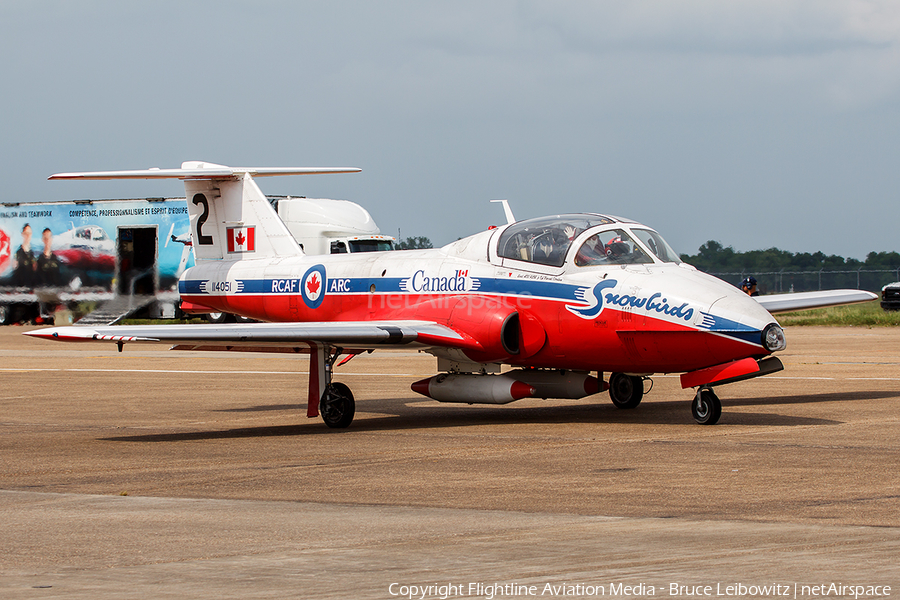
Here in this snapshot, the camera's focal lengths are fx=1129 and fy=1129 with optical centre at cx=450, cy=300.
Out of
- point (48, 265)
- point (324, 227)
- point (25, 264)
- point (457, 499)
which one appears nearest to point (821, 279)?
point (324, 227)

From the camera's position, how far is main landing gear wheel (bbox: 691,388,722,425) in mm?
14008

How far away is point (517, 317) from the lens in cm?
1501

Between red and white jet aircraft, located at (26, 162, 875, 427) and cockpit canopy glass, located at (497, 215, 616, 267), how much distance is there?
0.06 feet

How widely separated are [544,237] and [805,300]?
571 cm

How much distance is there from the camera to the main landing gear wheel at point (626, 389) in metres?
16.8

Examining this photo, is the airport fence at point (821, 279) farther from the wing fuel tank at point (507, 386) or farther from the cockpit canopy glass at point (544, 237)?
the cockpit canopy glass at point (544, 237)

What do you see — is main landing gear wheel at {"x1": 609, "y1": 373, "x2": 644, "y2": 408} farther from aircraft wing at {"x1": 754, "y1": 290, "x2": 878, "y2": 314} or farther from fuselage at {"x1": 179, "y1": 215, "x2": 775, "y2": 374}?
aircraft wing at {"x1": 754, "y1": 290, "x2": 878, "y2": 314}

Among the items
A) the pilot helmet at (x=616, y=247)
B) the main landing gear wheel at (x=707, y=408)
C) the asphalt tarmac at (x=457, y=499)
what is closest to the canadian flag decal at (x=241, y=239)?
the asphalt tarmac at (x=457, y=499)

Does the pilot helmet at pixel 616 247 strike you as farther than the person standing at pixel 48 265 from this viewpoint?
No

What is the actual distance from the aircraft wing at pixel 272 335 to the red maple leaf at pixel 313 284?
7.62 ft

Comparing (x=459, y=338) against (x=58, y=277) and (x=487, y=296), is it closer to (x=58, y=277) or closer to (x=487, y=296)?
(x=487, y=296)

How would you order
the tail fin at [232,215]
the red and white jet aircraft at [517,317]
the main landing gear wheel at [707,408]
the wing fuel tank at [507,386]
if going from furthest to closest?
the tail fin at [232,215], the wing fuel tank at [507,386], the main landing gear wheel at [707,408], the red and white jet aircraft at [517,317]

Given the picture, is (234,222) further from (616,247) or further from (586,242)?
(616,247)

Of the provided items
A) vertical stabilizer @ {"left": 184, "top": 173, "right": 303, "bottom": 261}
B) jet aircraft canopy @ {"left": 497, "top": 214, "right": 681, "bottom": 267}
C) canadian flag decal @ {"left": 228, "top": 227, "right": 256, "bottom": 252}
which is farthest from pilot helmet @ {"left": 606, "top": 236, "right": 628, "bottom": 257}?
canadian flag decal @ {"left": 228, "top": 227, "right": 256, "bottom": 252}
